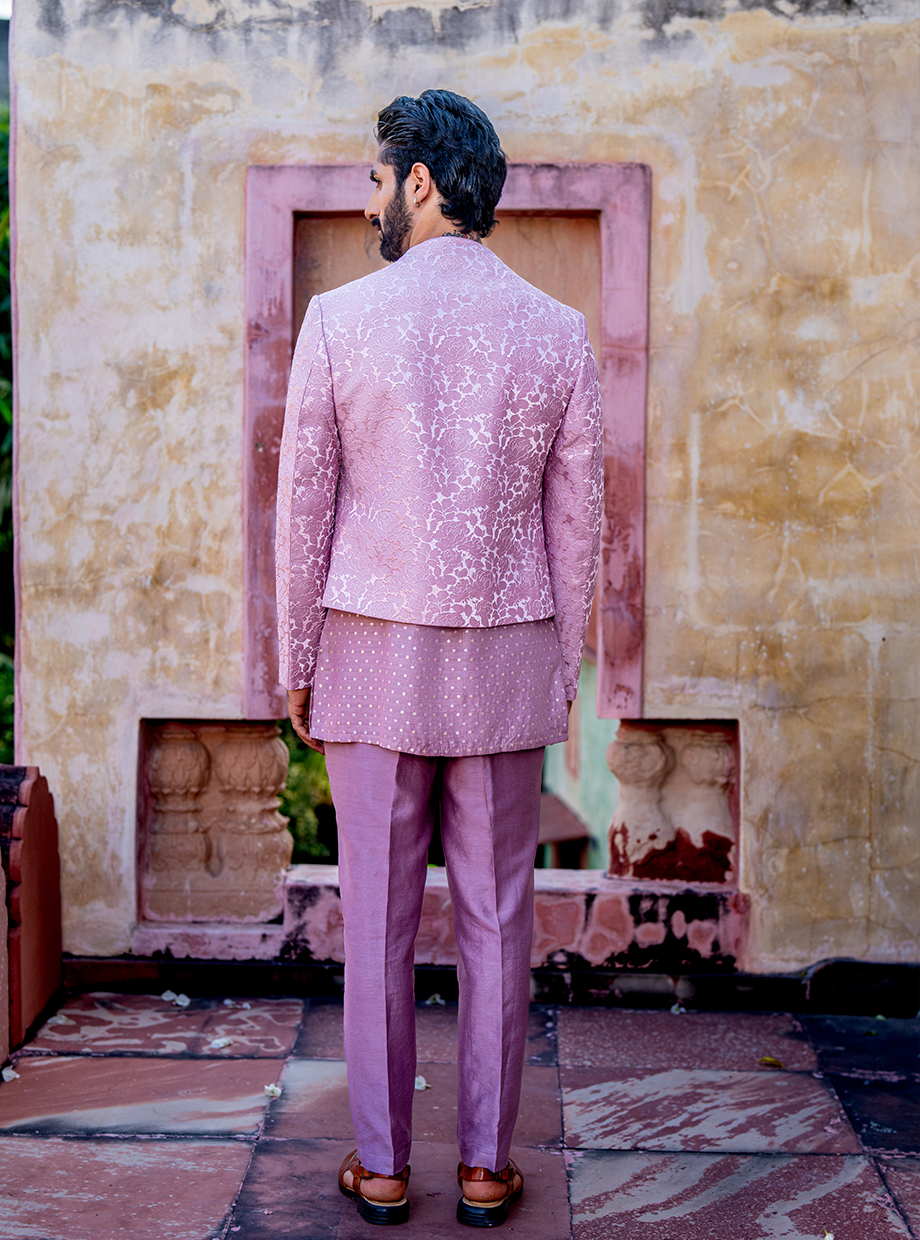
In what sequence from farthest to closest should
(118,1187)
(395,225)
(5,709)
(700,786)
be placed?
1. (5,709)
2. (700,786)
3. (118,1187)
4. (395,225)

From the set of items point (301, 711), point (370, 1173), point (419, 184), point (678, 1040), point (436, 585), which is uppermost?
point (419, 184)

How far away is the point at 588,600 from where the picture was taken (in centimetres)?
246

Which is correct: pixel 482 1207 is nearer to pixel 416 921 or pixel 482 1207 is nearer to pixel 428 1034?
pixel 416 921

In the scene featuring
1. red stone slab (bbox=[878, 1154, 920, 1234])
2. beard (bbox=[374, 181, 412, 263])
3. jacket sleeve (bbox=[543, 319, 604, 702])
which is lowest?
red stone slab (bbox=[878, 1154, 920, 1234])

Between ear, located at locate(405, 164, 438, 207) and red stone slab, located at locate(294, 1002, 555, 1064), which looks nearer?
ear, located at locate(405, 164, 438, 207)

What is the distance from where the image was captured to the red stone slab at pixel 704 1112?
2.77 metres

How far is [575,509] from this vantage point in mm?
2375

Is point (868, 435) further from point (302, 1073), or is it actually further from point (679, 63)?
point (302, 1073)

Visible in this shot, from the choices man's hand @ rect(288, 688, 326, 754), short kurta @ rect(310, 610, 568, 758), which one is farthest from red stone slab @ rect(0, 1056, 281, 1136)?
short kurta @ rect(310, 610, 568, 758)

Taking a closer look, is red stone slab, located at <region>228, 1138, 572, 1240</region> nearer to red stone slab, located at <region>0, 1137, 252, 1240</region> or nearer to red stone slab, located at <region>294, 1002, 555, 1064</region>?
red stone slab, located at <region>0, 1137, 252, 1240</region>

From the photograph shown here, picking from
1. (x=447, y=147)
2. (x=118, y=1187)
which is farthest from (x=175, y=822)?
(x=447, y=147)

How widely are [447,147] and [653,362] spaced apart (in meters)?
1.43

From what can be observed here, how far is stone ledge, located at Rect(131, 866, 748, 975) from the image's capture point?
11.9 ft

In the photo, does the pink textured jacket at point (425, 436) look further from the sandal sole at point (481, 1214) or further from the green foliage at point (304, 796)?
the green foliage at point (304, 796)
